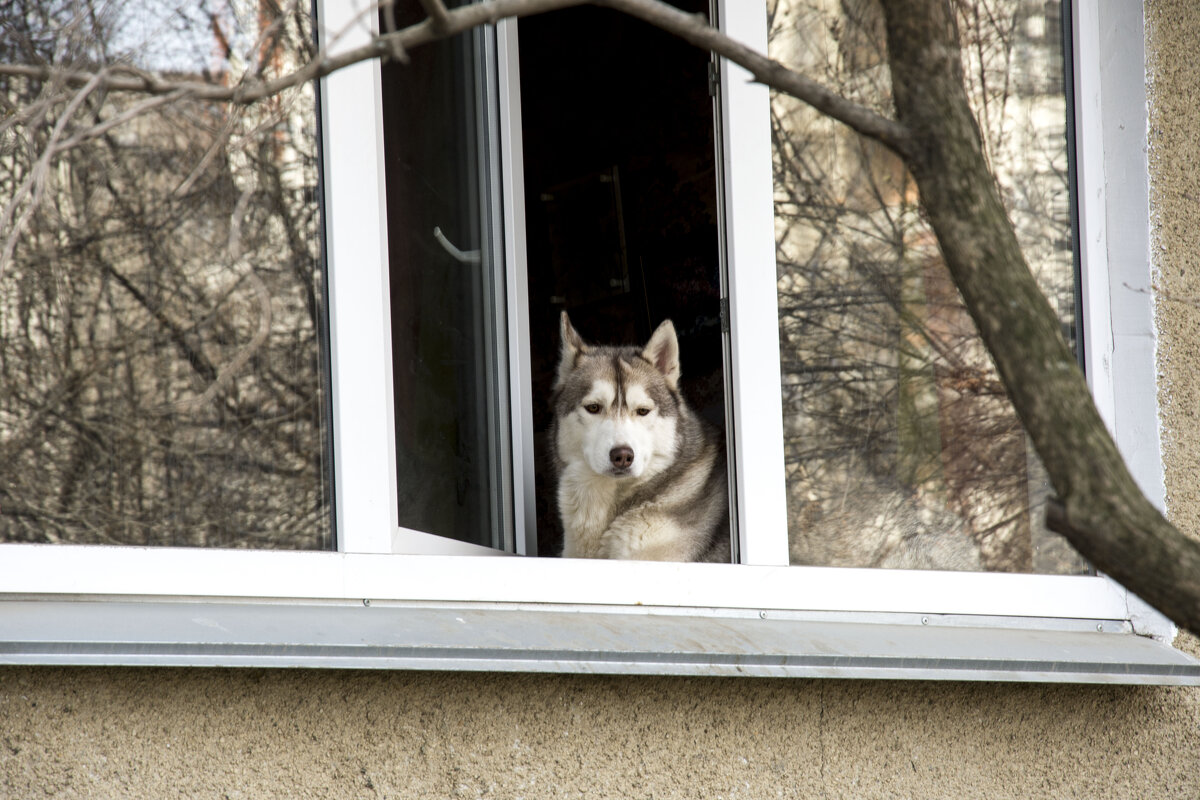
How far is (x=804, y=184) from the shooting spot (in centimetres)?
360

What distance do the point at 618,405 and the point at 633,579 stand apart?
114 centimetres

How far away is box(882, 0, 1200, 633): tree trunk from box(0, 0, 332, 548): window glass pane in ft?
5.34

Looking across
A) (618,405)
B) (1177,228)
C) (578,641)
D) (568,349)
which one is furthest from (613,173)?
(578,641)

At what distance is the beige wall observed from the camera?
263cm

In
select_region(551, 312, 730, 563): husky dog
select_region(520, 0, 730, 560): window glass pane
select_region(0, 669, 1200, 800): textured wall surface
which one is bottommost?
select_region(0, 669, 1200, 800): textured wall surface

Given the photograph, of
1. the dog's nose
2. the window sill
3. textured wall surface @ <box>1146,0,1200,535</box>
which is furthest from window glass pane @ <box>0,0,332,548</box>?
textured wall surface @ <box>1146,0,1200,535</box>

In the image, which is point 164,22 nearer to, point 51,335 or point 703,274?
point 51,335

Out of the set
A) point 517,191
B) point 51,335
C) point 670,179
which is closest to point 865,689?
point 517,191

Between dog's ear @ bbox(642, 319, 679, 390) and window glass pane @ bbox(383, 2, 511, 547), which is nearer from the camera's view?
window glass pane @ bbox(383, 2, 511, 547)

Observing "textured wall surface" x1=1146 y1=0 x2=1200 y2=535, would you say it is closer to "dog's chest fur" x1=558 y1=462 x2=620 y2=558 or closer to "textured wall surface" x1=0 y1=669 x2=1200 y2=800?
"textured wall surface" x1=0 y1=669 x2=1200 y2=800

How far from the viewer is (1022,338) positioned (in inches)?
59.6

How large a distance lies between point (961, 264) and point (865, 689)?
2.01 metres

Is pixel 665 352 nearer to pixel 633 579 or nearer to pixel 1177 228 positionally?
pixel 633 579

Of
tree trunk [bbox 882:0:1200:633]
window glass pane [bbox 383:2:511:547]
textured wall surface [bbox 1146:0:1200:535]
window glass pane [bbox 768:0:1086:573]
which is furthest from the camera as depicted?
textured wall surface [bbox 1146:0:1200:535]
